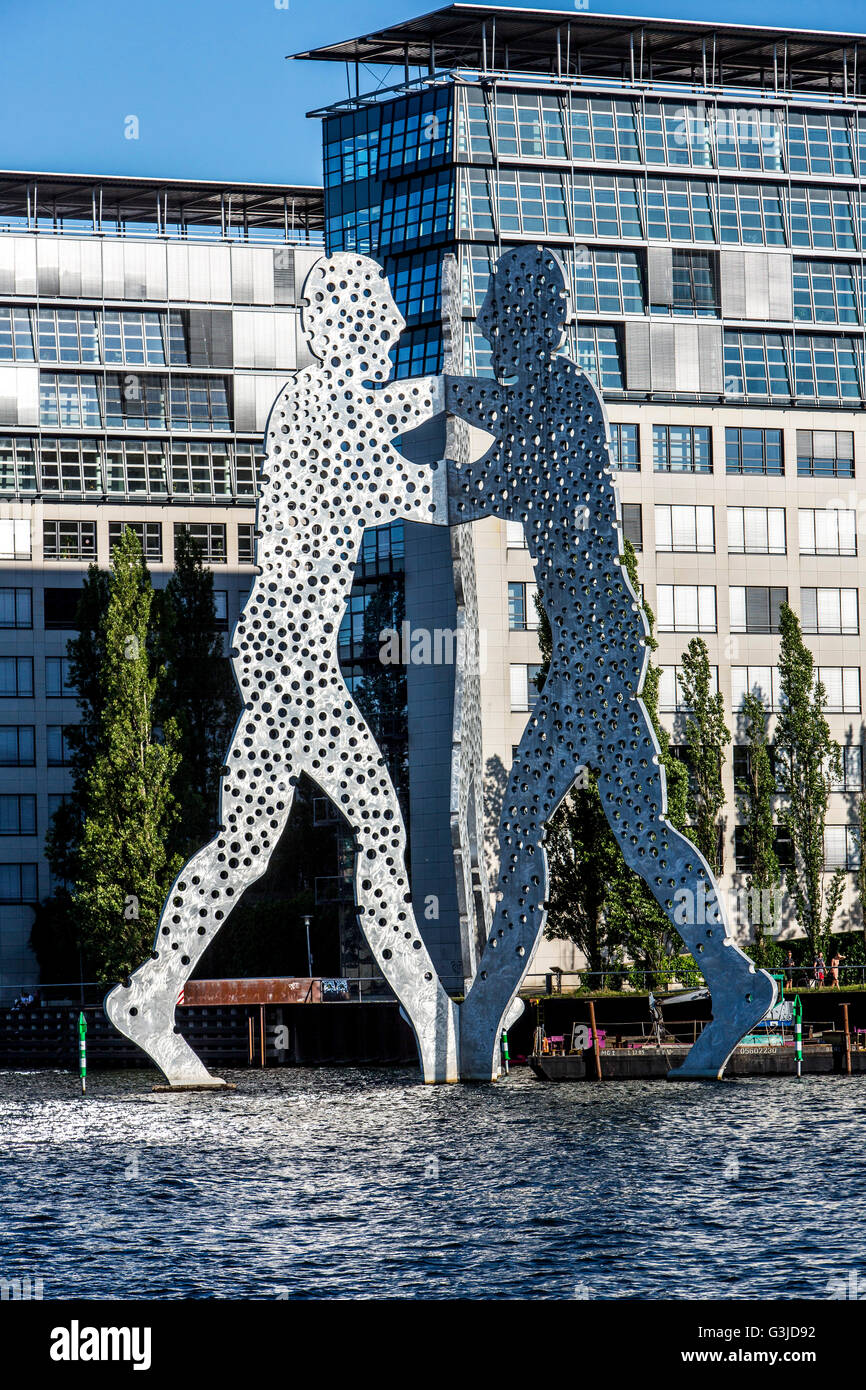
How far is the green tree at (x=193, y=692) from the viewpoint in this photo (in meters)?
62.1

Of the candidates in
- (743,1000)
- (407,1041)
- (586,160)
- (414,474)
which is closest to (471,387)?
(414,474)

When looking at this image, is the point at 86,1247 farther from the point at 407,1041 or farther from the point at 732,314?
the point at 732,314

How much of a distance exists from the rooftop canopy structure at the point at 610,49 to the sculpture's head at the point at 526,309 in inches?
1280

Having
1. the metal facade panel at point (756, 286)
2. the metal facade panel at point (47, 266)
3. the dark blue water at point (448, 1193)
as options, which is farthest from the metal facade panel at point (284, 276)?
the dark blue water at point (448, 1193)

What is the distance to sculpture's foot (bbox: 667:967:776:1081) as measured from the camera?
117 ft

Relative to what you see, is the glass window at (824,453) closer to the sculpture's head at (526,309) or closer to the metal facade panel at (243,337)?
the metal facade panel at (243,337)

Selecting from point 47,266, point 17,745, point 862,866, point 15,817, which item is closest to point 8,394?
point 47,266

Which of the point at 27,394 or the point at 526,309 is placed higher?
the point at 27,394

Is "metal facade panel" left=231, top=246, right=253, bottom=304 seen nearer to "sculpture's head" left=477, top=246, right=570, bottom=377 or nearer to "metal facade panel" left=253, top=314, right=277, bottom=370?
"metal facade panel" left=253, top=314, right=277, bottom=370

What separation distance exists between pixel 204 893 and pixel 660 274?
39.6m

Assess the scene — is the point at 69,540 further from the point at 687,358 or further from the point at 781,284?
the point at 781,284

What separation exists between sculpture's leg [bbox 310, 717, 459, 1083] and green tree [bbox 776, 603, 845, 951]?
27.6m

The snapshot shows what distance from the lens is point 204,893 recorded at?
39.0m

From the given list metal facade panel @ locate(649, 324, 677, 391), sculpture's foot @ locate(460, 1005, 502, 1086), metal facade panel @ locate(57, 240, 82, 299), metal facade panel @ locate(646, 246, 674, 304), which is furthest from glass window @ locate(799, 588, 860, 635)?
metal facade panel @ locate(57, 240, 82, 299)
